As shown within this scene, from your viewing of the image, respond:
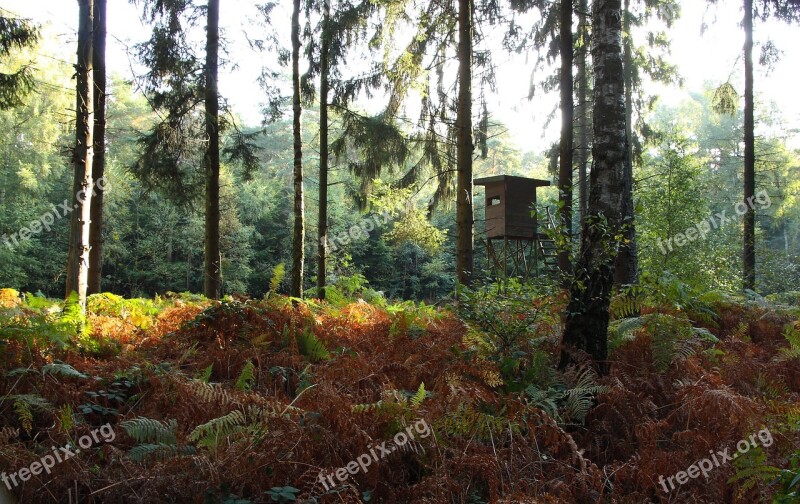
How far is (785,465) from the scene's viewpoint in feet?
10.0

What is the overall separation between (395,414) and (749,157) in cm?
1498

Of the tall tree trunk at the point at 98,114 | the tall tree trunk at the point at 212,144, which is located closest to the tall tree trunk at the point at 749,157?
the tall tree trunk at the point at 212,144

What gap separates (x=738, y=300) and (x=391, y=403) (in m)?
8.09

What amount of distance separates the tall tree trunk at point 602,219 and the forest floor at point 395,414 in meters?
0.31

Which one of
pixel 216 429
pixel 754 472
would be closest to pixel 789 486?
pixel 754 472

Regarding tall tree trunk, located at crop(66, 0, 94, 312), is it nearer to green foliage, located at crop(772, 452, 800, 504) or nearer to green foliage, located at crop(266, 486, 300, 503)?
green foliage, located at crop(266, 486, 300, 503)

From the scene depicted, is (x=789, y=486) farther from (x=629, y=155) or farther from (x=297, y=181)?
(x=297, y=181)

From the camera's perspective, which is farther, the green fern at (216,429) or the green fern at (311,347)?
the green fern at (311,347)

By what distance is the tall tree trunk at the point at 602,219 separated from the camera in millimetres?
4551

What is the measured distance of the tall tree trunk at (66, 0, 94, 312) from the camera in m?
7.07

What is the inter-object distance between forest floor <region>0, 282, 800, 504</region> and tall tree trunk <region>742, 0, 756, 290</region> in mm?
9287

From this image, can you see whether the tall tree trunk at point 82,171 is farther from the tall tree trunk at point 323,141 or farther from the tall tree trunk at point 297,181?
the tall tree trunk at point 323,141

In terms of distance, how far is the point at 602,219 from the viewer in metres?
4.49

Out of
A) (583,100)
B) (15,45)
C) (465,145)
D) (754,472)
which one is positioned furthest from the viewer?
(583,100)
